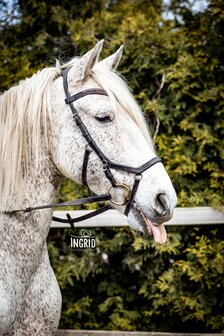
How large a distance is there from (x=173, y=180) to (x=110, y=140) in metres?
1.88

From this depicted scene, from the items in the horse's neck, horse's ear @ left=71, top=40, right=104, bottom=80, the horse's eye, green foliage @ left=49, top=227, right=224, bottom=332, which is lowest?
green foliage @ left=49, top=227, right=224, bottom=332

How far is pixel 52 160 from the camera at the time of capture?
1.91 meters

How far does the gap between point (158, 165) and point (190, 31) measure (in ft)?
8.22

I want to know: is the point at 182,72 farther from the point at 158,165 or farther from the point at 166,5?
the point at 158,165

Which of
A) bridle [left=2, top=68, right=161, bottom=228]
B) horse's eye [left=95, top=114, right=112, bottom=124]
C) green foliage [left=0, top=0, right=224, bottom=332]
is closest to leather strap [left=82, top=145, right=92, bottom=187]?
bridle [left=2, top=68, right=161, bottom=228]

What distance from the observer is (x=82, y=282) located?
3932 mm

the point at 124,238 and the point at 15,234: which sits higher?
the point at 15,234

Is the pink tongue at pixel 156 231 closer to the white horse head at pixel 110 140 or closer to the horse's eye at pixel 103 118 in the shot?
the white horse head at pixel 110 140

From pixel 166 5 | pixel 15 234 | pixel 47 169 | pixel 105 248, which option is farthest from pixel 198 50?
pixel 15 234

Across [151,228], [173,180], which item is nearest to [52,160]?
[151,228]

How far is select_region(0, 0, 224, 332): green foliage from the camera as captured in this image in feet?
11.0

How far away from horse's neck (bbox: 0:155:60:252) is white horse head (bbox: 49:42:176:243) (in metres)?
0.11

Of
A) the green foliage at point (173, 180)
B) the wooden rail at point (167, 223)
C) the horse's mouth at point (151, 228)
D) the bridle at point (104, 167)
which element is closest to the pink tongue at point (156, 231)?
the horse's mouth at point (151, 228)

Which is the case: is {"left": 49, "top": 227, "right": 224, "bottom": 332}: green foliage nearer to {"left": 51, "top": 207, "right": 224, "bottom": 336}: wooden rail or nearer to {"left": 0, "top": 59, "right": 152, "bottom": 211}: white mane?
{"left": 51, "top": 207, "right": 224, "bottom": 336}: wooden rail
